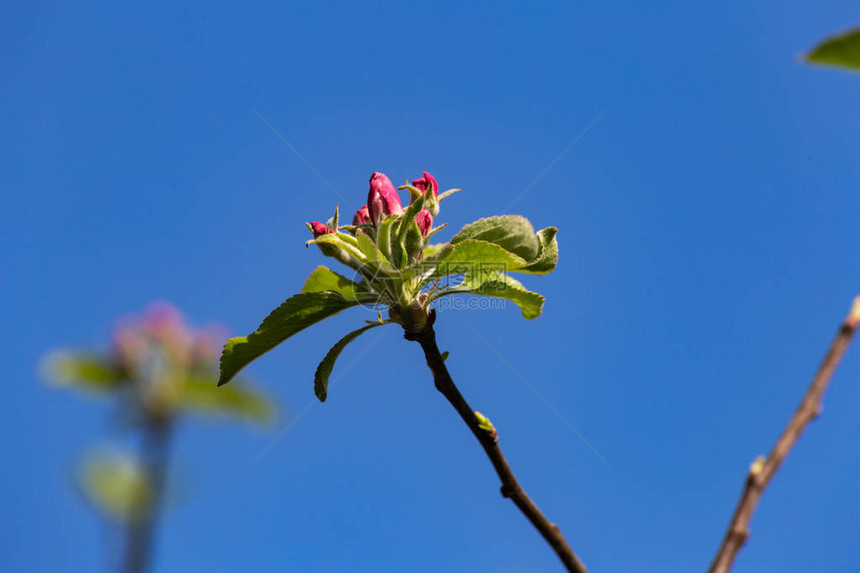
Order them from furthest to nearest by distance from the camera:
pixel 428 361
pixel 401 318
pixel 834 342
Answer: pixel 401 318 < pixel 428 361 < pixel 834 342

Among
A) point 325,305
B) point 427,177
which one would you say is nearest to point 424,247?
point 427,177

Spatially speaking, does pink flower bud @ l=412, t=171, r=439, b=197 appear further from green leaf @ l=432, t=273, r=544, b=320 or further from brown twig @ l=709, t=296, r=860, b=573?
brown twig @ l=709, t=296, r=860, b=573

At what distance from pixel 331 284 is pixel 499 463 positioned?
0.65 m

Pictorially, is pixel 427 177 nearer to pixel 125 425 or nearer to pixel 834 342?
pixel 834 342

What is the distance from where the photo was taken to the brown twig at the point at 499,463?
1345mm

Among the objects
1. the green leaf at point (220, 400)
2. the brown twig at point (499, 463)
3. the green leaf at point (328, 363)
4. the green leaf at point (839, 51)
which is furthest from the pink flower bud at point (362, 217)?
the green leaf at point (220, 400)

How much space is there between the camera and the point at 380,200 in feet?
6.05

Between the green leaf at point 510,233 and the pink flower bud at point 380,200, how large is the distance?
22 cm

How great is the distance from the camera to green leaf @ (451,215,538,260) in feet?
5.92

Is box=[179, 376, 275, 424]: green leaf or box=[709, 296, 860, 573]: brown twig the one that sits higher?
box=[179, 376, 275, 424]: green leaf

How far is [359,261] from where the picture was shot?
1.82m

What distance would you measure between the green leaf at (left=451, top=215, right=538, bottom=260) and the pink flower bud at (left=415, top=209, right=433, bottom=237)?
4.6 inches

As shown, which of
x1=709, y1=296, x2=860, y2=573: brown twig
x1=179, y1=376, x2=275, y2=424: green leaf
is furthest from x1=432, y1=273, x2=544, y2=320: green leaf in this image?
x1=179, y1=376, x2=275, y2=424: green leaf

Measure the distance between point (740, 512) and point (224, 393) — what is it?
6.12 meters
